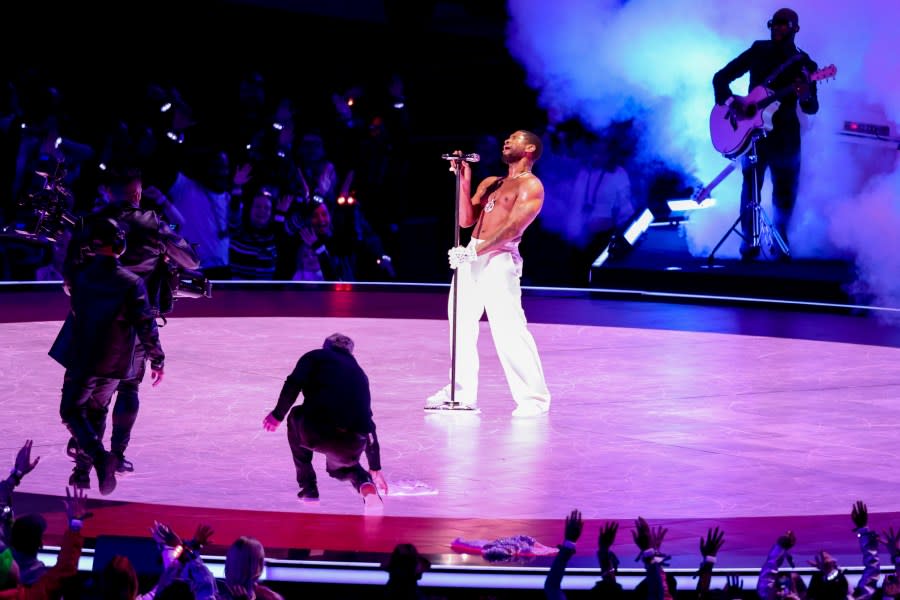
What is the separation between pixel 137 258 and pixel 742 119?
995 cm

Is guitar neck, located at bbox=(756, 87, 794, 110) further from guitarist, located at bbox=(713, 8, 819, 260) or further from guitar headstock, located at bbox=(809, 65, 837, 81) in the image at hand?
guitar headstock, located at bbox=(809, 65, 837, 81)

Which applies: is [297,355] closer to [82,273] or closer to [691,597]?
[82,273]

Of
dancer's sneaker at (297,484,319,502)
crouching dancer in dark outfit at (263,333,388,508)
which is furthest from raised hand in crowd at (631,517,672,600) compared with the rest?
dancer's sneaker at (297,484,319,502)

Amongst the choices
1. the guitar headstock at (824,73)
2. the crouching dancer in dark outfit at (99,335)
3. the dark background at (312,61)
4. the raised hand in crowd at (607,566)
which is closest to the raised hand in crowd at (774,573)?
the raised hand in crowd at (607,566)

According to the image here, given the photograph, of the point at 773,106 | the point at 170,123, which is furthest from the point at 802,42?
the point at 170,123

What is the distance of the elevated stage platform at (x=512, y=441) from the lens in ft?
21.0

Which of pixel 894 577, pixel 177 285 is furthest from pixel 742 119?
pixel 894 577

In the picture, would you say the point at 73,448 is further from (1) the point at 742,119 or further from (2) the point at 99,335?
(1) the point at 742,119

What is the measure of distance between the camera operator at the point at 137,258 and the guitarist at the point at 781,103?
→ 949 cm

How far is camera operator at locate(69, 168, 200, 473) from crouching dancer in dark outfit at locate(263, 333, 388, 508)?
84 centimetres

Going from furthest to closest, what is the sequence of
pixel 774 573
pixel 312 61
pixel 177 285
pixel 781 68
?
pixel 312 61, pixel 781 68, pixel 177 285, pixel 774 573

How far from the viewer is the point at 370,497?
6938 millimetres

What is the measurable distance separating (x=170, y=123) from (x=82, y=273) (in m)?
8.19

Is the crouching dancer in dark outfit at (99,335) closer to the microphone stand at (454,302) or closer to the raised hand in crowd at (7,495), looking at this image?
the raised hand in crowd at (7,495)
